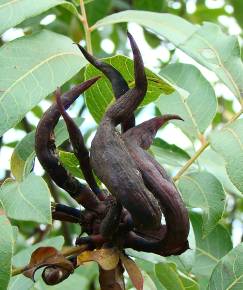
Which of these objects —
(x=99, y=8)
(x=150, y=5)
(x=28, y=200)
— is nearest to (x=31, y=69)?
(x=28, y=200)

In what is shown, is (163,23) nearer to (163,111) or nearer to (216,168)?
(163,111)

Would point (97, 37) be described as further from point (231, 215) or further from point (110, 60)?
Answer: point (110, 60)

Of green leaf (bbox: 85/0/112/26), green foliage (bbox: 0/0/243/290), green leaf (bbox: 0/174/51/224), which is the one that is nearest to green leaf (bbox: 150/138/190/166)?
green foliage (bbox: 0/0/243/290)

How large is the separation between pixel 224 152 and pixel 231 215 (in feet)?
4.64

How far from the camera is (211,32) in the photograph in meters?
1.24

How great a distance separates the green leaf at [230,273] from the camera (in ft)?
3.49

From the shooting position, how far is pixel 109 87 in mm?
1111

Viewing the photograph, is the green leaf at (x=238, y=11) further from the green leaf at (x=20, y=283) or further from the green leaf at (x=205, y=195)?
the green leaf at (x=20, y=283)

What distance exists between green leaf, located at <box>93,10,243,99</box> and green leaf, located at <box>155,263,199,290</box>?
32cm

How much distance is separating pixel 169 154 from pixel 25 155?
0.37 meters

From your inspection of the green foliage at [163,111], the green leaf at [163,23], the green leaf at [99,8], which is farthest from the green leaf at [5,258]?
the green leaf at [99,8]

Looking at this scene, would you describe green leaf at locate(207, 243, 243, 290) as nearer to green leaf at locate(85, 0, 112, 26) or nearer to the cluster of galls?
the cluster of galls

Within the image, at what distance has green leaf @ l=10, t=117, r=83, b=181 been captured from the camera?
1042 mm

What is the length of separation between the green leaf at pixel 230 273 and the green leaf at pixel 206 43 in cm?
28
